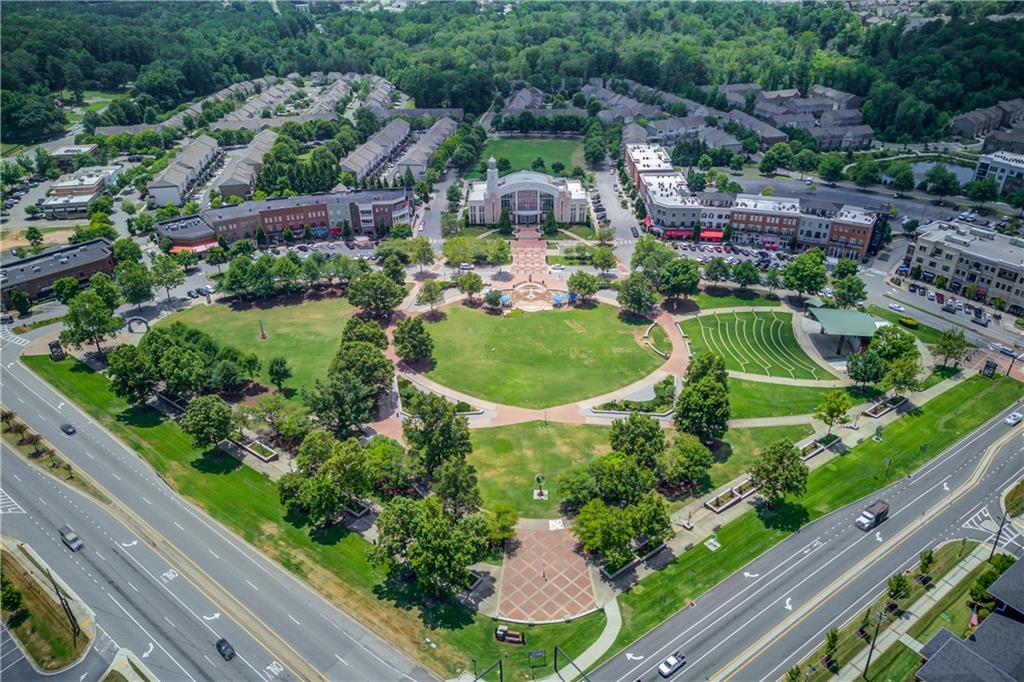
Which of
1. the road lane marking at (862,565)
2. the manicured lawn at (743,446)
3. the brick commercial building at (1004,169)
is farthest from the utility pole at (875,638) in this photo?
the brick commercial building at (1004,169)

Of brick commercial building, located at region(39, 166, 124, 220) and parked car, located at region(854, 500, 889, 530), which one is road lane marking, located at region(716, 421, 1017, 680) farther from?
brick commercial building, located at region(39, 166, 124, 220)

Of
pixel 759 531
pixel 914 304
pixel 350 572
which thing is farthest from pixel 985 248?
pixel 350 572

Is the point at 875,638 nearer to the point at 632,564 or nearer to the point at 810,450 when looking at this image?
the point at 632,564

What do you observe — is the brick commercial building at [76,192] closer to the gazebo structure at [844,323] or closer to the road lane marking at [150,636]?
the road lane marking at [150,636]

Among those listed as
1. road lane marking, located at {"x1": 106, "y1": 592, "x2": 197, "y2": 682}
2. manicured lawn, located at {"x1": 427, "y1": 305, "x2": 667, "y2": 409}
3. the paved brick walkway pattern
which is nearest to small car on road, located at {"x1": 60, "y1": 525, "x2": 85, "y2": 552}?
road lane marking, located at {"x1": 106, "y1": 592, "x2": 197, "y2": 682}

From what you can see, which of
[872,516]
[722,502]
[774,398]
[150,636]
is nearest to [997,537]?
[872,516]

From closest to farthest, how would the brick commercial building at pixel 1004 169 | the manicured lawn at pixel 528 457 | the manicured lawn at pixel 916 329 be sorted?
the manicured lawn at pixel 528 457
the manicured lawn at pixel 916 329
the brick commercial building at pixel 1004 169
